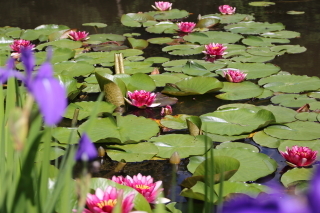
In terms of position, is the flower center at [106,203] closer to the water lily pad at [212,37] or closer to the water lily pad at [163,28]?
the water lily pad at [212,37]

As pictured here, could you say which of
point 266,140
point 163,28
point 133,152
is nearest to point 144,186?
point 133,152

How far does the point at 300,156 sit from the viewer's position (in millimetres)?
1354

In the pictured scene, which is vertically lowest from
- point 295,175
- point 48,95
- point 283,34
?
point 295,175

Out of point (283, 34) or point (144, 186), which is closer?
point (144, 186)

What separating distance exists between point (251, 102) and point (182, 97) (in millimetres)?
329

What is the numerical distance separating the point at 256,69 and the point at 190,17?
68.6 inches

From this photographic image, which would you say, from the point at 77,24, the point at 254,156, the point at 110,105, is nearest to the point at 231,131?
the point at 254,156

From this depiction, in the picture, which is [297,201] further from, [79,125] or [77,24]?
[77,24]

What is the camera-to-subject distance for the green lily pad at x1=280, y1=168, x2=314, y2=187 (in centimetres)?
131

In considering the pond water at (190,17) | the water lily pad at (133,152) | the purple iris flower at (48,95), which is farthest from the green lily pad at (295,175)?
the purple iris flower at (48,95)

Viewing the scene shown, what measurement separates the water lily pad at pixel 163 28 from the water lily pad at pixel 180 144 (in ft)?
6.31

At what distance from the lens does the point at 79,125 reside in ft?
5.76

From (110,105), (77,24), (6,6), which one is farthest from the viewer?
(6,6)

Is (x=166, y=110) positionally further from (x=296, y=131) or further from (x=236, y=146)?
(x=296, y=131)
